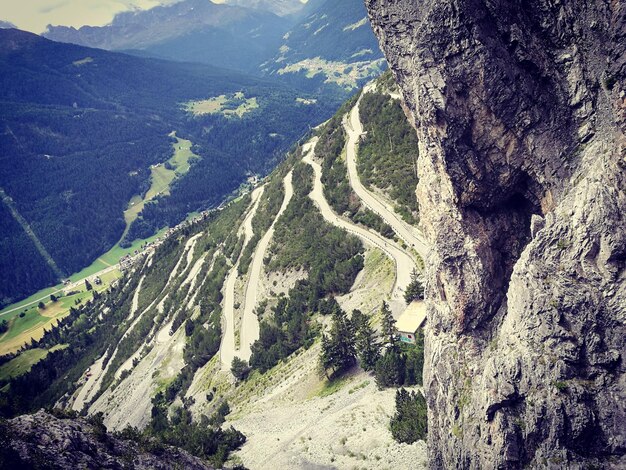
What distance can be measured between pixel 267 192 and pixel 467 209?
108 m

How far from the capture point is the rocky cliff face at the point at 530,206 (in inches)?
939

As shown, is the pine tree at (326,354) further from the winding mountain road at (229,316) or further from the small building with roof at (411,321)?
the winding mountain road at (229,316)

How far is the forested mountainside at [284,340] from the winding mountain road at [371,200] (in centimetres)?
34

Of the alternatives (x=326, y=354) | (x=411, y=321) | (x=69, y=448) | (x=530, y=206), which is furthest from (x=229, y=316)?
(x=530, y=206)

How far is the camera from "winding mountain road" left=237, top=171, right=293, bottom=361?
84.5 meters

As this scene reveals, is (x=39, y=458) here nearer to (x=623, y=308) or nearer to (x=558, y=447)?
(x=558, y=447)

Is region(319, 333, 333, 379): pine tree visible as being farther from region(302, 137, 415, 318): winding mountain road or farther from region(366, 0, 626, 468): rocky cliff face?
region(366, 0, 626, 468): rocky cliff face

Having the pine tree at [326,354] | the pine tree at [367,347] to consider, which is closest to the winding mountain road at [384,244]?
the pine tree at [367,347]

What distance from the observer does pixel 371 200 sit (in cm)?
9094

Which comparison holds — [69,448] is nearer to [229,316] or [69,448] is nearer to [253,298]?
[253,298]

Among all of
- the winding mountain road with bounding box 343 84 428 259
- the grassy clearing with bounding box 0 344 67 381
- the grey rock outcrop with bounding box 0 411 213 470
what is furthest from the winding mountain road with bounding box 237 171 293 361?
the grassy clearing with bounding box 0 344 67 381

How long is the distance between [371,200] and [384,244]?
13.9m

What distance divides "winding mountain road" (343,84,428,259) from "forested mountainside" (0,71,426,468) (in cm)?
34

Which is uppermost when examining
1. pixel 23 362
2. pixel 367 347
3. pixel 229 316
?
→ pixel 23 362
